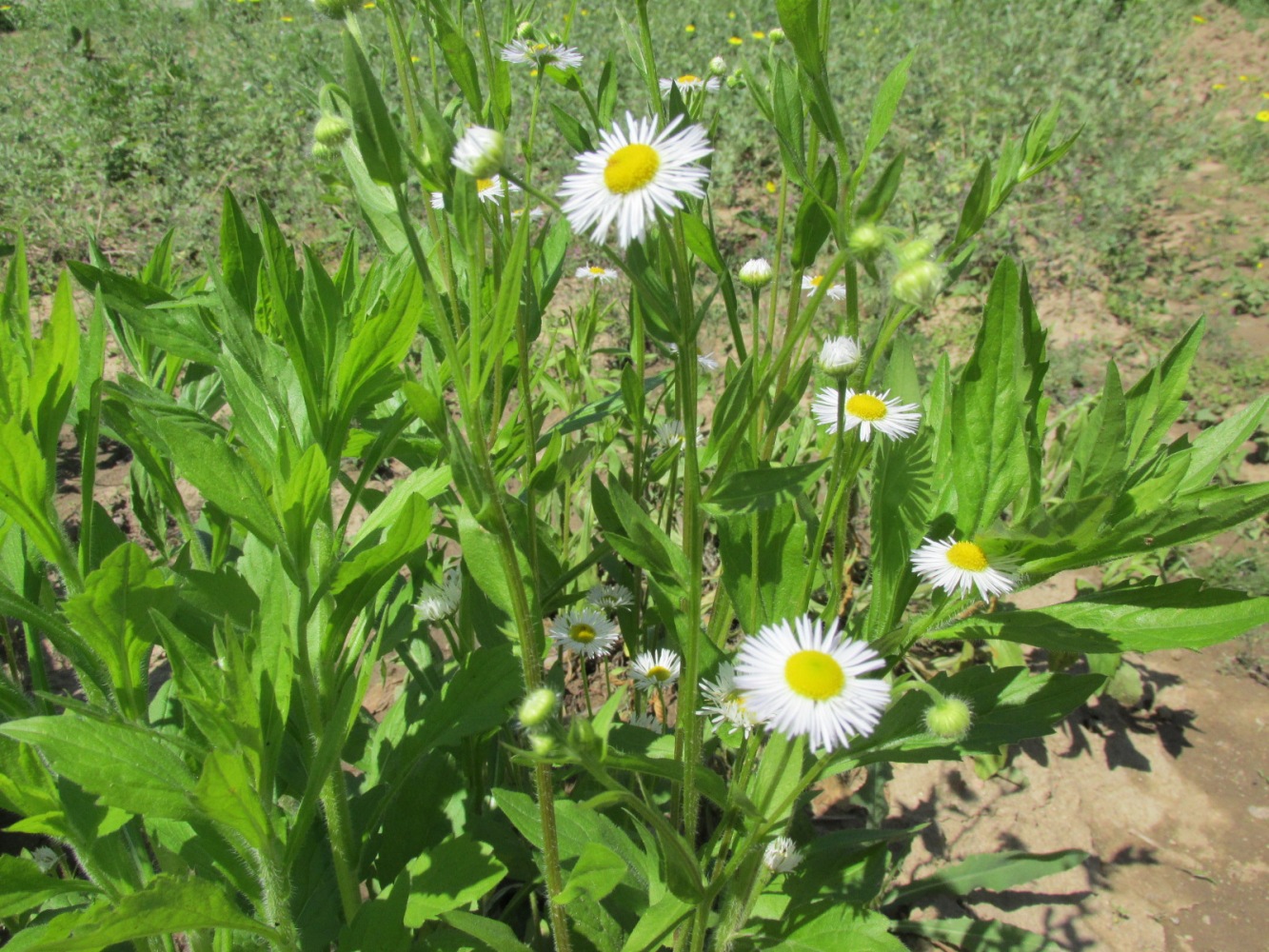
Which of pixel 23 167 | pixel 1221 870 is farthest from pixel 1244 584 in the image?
pixel 23 167

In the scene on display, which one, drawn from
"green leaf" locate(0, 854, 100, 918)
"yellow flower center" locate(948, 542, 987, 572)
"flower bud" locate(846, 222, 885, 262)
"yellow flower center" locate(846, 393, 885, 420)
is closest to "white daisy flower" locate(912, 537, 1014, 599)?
"yellow flower center" locate(948, 542, 987, 572)

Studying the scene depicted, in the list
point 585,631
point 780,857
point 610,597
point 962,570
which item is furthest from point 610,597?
point 962,570

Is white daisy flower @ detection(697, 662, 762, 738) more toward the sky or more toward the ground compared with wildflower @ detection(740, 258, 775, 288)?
more toward the ground

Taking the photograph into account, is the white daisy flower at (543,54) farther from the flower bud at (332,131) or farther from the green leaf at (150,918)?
the green leaf at (150,918)

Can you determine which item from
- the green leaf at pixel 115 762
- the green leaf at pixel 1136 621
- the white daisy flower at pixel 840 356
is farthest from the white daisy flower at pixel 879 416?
the green leaf at pixel 115 762

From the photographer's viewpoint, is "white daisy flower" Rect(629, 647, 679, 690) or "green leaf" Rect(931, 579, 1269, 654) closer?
"green leaf" Rect(931, 579, 1269, 654)

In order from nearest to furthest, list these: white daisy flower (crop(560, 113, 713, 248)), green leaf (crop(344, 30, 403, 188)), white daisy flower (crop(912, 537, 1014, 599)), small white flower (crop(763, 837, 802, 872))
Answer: green leaf (crop(344, 30, 403, 188)), white daisy flower (crop(560, 113, 713, 248)), white daisy flower (crop(912, 537, 1014, 599)), small white flower (crop(763, 837, 802, 872))

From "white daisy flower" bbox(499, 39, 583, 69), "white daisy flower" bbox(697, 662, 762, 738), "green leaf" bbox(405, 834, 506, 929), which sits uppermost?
"white daisy flower" bbox(499, 39, 583, 69)

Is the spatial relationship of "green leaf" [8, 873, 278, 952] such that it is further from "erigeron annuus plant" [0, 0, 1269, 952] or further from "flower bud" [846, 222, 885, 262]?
"flower bud" [846, 222, 885, 262]
